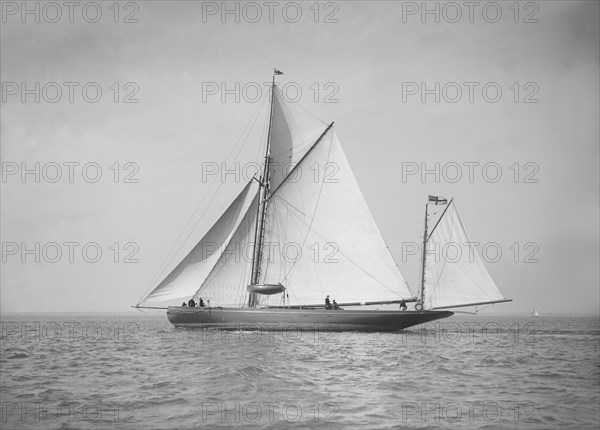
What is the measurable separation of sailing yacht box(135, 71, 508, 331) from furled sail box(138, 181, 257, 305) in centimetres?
9

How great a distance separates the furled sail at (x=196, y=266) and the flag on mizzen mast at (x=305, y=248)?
0.09 meters

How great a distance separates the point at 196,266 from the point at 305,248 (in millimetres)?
9734

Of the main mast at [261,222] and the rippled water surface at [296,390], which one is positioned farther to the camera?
the main mast at [261,222]

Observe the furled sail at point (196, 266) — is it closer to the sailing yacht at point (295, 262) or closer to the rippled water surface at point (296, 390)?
the sailing yacht at point (295, 262)

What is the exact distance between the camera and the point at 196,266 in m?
46.6

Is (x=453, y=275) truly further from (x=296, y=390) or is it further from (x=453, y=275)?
(x=296, y=390)

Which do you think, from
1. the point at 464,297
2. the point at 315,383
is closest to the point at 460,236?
the point at 464,297

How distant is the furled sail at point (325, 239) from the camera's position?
4491 centimetres

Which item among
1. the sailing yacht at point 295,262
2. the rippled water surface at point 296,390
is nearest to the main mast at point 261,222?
the sailing yacht at point 295,262

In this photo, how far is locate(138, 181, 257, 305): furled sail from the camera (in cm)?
4666

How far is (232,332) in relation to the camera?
45031 millimetres

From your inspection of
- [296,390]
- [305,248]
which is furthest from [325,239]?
[296,390]

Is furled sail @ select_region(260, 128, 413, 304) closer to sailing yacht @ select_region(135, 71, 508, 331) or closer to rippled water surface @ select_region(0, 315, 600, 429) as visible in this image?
sailing yacht @ select_region(135, 71, 508, 331)

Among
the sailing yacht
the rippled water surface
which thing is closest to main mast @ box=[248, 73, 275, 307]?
the sailing yacht
